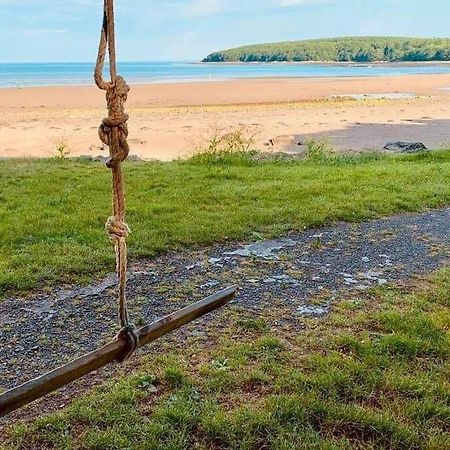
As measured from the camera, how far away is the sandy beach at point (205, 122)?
1386 centimetres

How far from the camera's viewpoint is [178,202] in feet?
19.7

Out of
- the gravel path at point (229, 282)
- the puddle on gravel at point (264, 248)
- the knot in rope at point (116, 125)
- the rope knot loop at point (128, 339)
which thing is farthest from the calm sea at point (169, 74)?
the rope knot loop at point (128, 339)

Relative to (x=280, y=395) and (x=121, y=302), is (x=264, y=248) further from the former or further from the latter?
(x=121, y=302)

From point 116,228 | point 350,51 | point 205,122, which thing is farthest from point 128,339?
point 350,51

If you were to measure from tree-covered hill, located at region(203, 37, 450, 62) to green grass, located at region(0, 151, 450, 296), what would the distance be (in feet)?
330

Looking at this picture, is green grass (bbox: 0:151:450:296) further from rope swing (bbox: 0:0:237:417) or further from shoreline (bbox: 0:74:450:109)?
shoreline (bbox: 0:74:450:109)

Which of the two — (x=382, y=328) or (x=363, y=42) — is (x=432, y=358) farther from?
(x=363, y=42)

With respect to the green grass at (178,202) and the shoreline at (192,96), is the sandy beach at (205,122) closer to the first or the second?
the shoreline at (192,96)

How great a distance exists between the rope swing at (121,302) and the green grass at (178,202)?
8.12ft

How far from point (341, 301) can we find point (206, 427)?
162 cm

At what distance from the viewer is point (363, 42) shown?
395ft

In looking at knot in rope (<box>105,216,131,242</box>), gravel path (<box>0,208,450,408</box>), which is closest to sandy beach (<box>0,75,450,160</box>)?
gravel path (<box>0,208,450,408</box>)

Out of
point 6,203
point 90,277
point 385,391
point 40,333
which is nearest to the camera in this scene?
point 385,391

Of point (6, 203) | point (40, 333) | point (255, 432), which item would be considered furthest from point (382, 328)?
point (6, 203)
